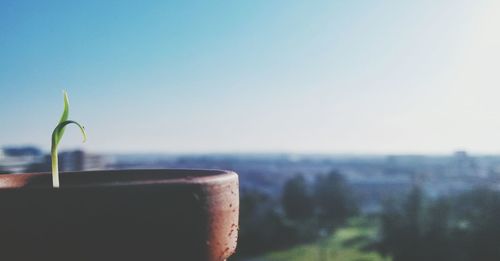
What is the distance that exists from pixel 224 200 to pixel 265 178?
255 feet

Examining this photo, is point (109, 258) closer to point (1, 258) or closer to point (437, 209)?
point (1, 258)

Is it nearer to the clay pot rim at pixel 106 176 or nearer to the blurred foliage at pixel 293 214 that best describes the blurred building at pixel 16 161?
the clay pot rim at pixel 106 176

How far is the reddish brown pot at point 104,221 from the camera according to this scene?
24.6 inches

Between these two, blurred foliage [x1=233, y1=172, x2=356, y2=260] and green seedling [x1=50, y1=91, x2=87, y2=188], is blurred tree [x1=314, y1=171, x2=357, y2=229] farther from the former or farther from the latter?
green seedling [x1=50, y1=91, x2=87, y2=188]

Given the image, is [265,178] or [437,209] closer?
[437,209]

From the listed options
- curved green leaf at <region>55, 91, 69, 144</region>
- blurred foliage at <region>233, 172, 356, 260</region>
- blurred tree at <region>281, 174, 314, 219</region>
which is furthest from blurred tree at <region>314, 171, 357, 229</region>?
curved green leaf at <region>55, 91, 69, 144</region>

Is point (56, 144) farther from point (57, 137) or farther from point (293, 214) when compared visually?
point (293, 214)

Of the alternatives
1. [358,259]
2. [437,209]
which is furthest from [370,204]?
[437,209]

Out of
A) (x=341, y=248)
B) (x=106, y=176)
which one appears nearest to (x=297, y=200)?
(x=341, y=248)

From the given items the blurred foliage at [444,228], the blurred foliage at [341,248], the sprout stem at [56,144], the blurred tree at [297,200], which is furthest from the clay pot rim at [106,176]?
the blurred tree at [297,200]

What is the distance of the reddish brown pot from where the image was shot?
24.6 inches

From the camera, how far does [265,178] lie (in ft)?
256

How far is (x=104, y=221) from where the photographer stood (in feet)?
2.07

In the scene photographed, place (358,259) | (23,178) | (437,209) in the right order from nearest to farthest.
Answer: (23,178) < (437,209) < (358,259)
